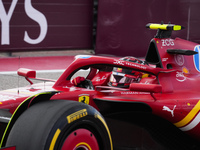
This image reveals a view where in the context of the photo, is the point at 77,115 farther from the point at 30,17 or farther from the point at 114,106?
the point at 30,17

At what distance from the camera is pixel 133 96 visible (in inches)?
178

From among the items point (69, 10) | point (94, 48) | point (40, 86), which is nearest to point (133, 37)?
point (94, 48)

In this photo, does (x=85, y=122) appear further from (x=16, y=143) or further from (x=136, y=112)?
(x=136, y=112)

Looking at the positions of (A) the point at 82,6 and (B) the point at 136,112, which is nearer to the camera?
(B) the point at 136,112

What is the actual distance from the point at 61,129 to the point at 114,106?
4.04 feet

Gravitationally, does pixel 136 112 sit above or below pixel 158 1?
below

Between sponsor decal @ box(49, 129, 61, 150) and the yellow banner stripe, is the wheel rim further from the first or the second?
the yellow banner stripe

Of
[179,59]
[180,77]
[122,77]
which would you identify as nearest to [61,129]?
[122,77]

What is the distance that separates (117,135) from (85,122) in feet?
3.22

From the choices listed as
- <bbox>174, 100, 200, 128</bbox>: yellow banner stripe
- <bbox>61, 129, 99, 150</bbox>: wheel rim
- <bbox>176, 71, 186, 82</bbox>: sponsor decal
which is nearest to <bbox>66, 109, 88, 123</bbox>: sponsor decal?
<bbox>61, 129, 99, 150</bbox>: wheel rim

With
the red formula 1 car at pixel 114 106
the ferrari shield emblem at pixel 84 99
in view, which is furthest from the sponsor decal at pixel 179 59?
the ferrari shield emblem at pixel 84 99

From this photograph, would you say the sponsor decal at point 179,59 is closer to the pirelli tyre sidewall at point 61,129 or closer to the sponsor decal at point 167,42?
the sponsor decal at point 167,42

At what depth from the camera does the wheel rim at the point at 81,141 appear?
3256 mm

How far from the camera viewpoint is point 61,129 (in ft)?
10.4
